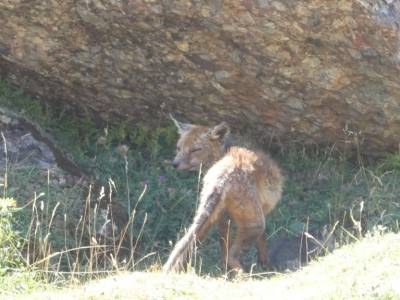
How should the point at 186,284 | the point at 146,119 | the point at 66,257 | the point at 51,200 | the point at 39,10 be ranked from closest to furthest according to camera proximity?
the point at 186,284, the point at 66,257, the point at 51,200, the point at 39,10, the point at 146,119

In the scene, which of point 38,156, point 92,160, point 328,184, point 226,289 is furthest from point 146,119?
point 226,289

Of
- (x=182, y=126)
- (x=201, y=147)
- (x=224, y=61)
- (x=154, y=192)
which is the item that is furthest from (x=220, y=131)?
(x=154, y=192)

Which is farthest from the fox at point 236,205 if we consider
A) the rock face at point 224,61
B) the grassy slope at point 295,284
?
the rock face at point 224,61

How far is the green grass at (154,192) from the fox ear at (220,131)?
22.5 inches

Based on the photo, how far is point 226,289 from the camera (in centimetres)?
659

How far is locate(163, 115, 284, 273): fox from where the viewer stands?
7.25 m

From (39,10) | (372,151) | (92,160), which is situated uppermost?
(39,10)

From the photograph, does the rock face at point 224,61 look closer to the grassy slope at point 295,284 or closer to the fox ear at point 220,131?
the fox ear at point 220,131

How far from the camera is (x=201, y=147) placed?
9.26 m

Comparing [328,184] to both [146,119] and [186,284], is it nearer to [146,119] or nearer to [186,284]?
[146,119]

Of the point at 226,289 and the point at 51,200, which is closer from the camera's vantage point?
the point at 226,289

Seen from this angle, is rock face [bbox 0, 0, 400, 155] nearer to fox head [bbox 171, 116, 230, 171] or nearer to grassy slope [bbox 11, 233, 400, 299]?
fox head [bbox 171, 116, 230, 171]

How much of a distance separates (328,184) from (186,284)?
10.9 ft

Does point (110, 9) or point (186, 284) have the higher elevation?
point (110, 9)
